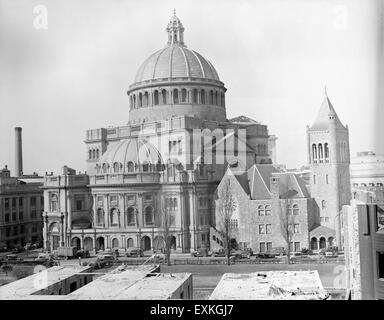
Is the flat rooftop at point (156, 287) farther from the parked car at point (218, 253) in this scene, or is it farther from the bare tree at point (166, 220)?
the parked car at point (218, 253)

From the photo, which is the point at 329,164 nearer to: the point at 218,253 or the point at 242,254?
the point at 242,254

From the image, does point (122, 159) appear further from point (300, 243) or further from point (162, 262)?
point (300, 243)

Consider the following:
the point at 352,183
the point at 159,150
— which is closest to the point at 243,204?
the point at 159,150

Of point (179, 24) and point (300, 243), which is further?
point (300, 243)

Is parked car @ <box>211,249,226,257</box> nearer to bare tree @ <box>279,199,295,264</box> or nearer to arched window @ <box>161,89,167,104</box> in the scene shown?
bare tree @ <box>279,199,295,264</box>

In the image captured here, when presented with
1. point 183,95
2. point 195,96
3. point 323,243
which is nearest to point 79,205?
point 183,95

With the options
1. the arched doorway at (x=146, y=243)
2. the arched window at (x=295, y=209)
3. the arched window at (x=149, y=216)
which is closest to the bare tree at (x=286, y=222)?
the arched window at (x=295, y=209)
